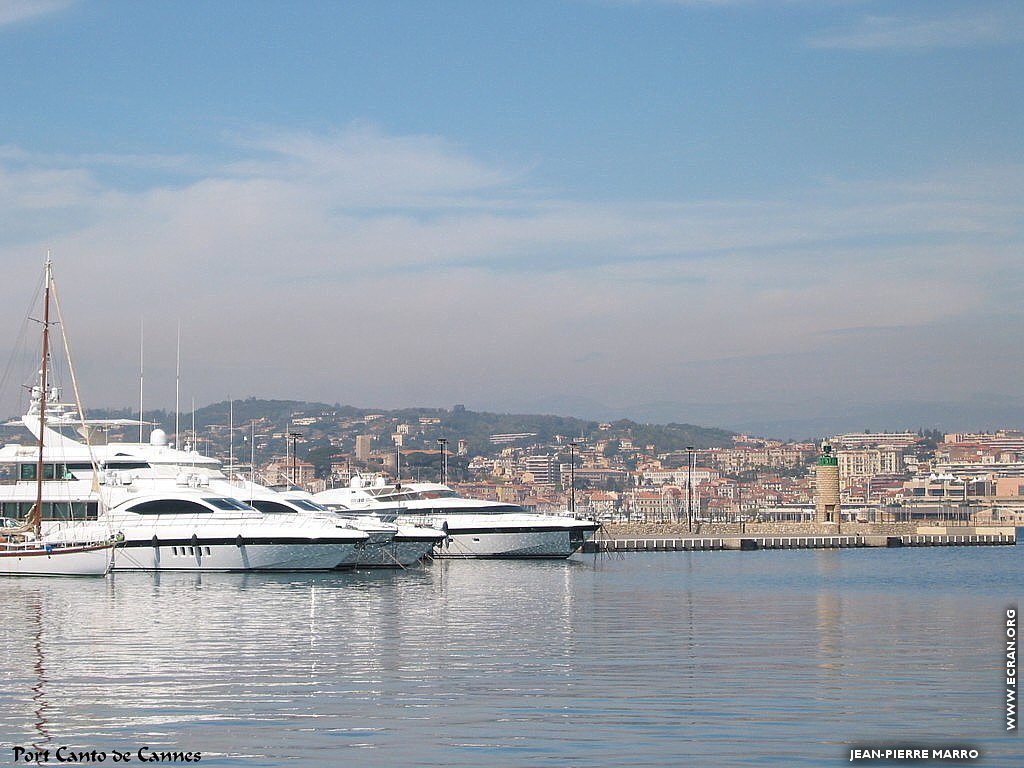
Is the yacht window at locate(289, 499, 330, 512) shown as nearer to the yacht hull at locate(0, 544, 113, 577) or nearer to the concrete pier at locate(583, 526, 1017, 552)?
the yacht hull at locate(0, 544, 113, 577)

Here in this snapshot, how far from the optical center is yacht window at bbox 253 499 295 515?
47281mm

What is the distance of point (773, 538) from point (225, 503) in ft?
190

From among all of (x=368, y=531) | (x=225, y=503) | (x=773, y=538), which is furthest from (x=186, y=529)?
(x=773, y=538)

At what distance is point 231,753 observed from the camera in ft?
48.3

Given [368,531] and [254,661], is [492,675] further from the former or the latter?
[368,531]

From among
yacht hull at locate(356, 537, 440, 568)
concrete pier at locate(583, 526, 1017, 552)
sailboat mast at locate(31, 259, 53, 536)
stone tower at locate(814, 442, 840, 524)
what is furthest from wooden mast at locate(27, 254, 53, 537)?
stone tower at locate(814, 442, 840, 524)

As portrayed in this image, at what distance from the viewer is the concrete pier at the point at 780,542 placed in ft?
278

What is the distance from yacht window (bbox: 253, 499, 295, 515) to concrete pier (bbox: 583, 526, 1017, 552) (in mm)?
31950

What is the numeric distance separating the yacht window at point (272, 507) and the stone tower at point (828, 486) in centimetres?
6476

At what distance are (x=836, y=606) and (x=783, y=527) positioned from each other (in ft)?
262

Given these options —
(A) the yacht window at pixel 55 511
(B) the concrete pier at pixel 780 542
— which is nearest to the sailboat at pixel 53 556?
(A) the yacht window at pixel 55 511

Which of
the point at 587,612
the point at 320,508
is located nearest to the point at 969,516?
the point at 320,508

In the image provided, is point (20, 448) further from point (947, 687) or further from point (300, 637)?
point (947, 687)

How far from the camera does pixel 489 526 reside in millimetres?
59188
